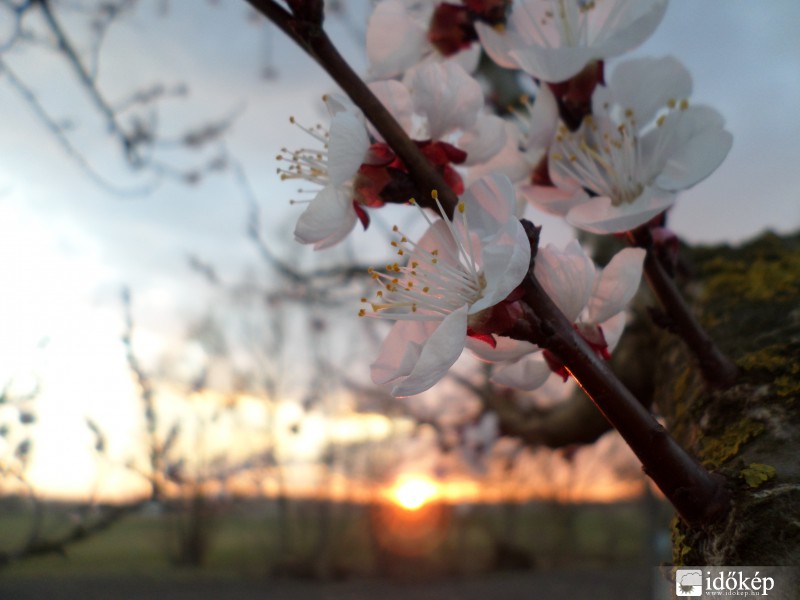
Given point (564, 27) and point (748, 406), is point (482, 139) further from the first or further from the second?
point (748, 406)

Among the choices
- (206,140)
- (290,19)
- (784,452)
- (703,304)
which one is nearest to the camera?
(290,19)

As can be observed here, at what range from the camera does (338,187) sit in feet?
1.50

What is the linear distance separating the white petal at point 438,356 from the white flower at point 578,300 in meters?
0.07

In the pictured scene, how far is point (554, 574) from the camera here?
10516 mm

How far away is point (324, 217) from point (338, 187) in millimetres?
26

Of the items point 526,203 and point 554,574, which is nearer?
point 526,203

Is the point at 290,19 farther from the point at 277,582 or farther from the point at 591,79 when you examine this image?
the point at 277,582

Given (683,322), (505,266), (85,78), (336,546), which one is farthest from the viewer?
(336,546)

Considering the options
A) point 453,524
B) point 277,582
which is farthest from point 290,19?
point 453,524

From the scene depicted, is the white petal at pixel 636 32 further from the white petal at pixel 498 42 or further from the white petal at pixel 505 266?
the white petal at pixel 505 266

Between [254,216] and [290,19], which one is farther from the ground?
[254,216]

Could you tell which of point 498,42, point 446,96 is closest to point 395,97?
point 446,96

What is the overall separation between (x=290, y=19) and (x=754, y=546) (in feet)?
1.77

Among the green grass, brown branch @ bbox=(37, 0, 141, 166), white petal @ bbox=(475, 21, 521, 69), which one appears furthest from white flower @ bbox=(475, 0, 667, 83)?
→ the green grass
